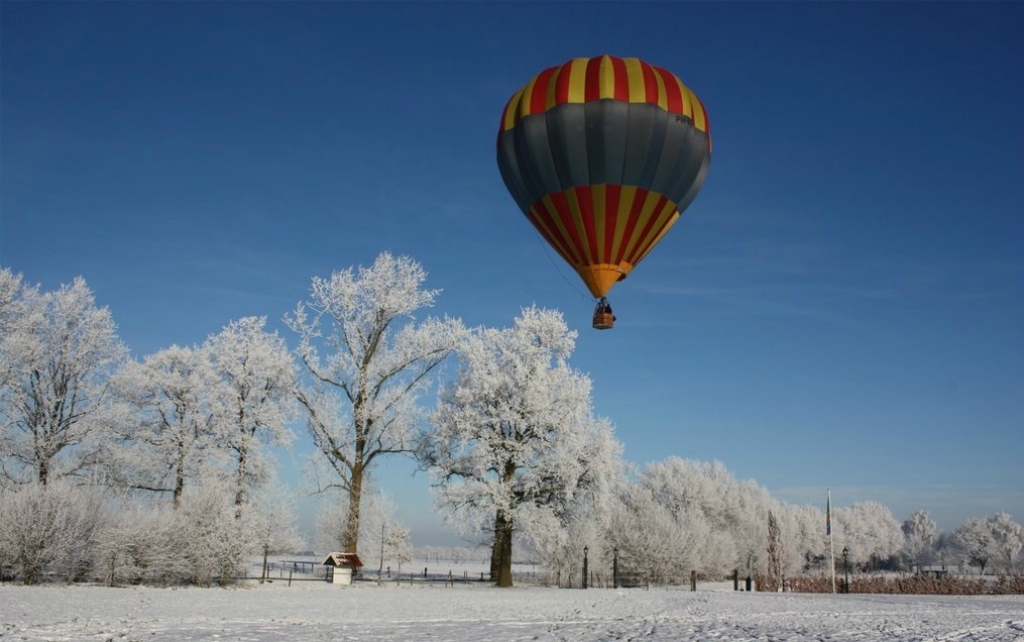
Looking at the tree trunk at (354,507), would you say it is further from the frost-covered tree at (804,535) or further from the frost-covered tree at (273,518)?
the frost-covered tree at (804,535)

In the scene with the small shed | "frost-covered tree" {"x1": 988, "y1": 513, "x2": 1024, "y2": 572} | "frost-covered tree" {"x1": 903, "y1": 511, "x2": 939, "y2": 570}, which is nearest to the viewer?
the small shed

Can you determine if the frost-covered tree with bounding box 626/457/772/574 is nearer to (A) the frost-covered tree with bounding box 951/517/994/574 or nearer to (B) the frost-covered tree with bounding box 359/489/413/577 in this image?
(B) the frost-covered tree with bounding box 359/489/413/577

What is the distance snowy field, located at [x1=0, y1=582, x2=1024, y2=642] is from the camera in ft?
40.2

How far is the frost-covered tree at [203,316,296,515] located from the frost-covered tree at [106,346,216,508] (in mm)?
844

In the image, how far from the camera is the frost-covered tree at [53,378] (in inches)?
1249

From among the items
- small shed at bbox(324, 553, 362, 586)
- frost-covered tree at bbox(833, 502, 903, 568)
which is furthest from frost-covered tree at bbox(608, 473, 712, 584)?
frost-covered tree at bbox(833, 502, 903, 568)

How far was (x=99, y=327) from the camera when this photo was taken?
34.6 meters

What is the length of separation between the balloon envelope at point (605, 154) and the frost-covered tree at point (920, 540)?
375 ft

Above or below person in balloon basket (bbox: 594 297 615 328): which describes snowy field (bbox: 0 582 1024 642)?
below

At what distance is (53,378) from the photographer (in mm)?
33250

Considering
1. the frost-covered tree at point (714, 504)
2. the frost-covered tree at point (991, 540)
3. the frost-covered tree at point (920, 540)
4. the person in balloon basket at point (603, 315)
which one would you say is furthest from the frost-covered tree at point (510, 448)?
the frost-covered tree at point (920, 540)

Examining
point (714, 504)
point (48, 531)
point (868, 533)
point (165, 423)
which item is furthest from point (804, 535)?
point (48, 531)

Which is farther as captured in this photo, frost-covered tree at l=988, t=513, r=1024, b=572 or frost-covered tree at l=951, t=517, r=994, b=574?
frost-covered tree at l=951, t=517, r=994, b=574

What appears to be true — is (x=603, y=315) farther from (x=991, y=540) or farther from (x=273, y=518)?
(x=991, y=540)
